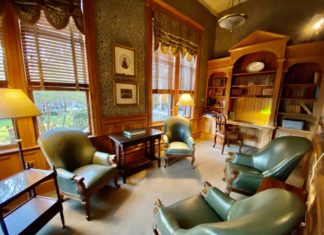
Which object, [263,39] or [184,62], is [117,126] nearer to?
[184,62]

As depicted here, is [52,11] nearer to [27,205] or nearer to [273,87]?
[27,205]

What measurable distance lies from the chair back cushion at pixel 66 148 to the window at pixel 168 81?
66.4 inches

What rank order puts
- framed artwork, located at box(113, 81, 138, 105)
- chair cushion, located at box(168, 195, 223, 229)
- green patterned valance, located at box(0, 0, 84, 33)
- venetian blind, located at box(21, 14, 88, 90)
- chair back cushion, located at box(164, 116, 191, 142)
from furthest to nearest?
chair back cushion, located at box(164, 116, 191, 142) < framed artwork, located at box(113, 81, 138, 105) < venetian blind, located at box(21, 14, 88, 90) < green patterned valance, located at box(0, 0, 84, 33) < chair cushion, located at box(168, 195, 223, 229)

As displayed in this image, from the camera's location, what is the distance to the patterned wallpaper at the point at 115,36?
234 cm

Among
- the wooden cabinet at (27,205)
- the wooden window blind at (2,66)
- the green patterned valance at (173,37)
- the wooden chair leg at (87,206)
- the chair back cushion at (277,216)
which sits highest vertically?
the green patterned valance at (173,37)

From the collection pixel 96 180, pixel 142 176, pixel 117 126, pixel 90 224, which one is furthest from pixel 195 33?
pixel 90 224

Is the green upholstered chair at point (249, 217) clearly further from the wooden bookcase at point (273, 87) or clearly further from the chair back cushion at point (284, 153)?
the wooden bookcase at point (273, 87)

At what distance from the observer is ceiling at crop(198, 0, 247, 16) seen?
3.88 metres

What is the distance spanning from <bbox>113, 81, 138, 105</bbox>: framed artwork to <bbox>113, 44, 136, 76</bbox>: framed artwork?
20 centimetres

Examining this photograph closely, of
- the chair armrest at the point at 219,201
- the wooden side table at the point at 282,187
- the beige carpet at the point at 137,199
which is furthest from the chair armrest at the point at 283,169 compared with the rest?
the chair armrest at the point at 219,201

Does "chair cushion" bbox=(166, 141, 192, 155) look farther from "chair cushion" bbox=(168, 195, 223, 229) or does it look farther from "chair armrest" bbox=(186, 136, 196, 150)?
"chair cushion" bbox=(168, 195, 223, 229)

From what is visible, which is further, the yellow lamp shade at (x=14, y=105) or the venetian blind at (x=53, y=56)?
the venetian blind at (x=53, y=56)

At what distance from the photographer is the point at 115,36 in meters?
2.50

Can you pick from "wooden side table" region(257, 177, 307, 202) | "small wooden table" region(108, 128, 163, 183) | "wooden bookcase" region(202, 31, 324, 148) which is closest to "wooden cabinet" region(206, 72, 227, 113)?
"wooden bookcase" region(202, 31, 324, 148)
